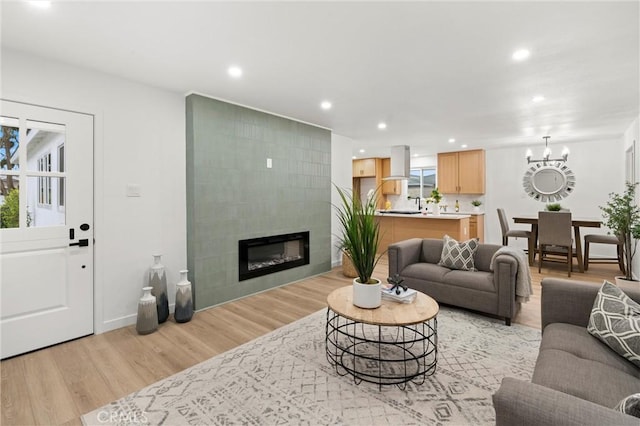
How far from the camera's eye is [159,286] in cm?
311

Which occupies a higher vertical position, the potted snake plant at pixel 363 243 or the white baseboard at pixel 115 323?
the potted snake plant at pixel 363 243

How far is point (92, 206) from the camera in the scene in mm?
2867

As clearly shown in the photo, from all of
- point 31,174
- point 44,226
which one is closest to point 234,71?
point 31,174

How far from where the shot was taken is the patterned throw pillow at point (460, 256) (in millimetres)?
3561

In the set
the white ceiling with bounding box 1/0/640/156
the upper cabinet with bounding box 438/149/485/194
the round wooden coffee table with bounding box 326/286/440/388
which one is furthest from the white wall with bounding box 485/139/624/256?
the round wooden coffee table with bounding box 326/286/440/388

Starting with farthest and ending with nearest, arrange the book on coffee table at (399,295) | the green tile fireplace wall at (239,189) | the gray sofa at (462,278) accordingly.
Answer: the green tile fireplace wall at (239,189) → the gray sofa at (462,278) → the book on coffee table at (399,295)

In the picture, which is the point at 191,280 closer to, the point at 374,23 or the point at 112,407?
the point at 112,407

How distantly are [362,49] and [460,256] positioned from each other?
257 centimetres

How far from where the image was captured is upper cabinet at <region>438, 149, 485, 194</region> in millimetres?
7168

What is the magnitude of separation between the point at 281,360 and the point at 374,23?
2599mm

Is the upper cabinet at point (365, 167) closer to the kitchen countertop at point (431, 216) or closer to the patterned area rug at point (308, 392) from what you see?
the kitchen countertop at point (431, 216)

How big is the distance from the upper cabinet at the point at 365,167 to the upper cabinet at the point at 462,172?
1.76 m

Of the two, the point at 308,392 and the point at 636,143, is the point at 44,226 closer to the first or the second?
the point at 308,392

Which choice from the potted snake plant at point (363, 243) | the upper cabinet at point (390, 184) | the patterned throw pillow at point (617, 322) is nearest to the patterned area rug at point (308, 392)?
the potted snake plant at point (363, 243)
